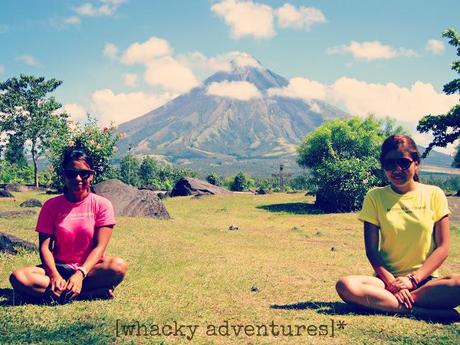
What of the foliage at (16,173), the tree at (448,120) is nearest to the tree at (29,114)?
the foliage at (16,173)

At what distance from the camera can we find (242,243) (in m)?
14.4

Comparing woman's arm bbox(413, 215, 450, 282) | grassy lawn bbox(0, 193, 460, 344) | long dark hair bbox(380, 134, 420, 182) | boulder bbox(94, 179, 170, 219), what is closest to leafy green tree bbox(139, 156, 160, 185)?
boulder bbox(94, 179, 170, 219)

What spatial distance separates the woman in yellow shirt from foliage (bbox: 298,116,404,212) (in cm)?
2292

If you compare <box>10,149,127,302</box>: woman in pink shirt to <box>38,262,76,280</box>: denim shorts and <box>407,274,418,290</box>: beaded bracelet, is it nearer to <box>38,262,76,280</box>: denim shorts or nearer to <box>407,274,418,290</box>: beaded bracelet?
<box>38,262,76,280</box>: denim shorts

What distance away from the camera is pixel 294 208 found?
29.8m

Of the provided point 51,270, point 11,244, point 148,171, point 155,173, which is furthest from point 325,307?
point 148,171

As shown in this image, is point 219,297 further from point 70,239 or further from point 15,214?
point 15,214

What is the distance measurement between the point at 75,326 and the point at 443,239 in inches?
185

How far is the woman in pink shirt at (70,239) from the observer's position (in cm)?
606

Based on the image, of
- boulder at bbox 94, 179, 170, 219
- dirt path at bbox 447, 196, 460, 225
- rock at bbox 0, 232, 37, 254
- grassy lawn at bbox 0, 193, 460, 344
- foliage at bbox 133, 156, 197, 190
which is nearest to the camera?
grassy lawn at bbox 0, 193, 460, 344

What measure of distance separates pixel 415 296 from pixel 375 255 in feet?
2.27

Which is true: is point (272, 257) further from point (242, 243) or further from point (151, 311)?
point (151, 311)

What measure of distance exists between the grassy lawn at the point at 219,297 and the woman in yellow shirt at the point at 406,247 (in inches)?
9.8

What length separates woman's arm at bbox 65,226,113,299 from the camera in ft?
19.7
